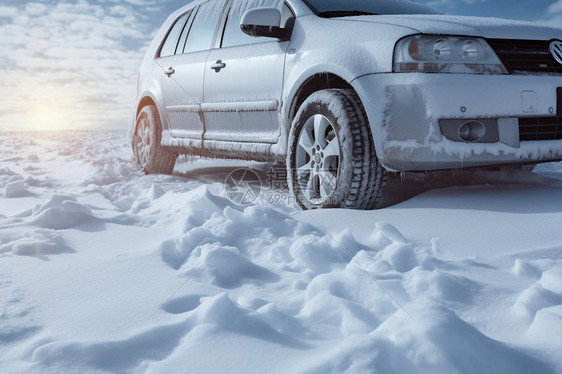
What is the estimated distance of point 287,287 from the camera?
180 cm

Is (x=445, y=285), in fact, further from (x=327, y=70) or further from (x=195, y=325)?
(x=327, y=70)

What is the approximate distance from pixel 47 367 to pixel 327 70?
232 centimetres

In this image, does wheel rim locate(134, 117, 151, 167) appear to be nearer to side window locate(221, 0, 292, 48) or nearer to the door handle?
the door handle

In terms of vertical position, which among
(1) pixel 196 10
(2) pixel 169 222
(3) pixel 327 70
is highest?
(1) pixel 196 10

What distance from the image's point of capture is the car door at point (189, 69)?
178 inches

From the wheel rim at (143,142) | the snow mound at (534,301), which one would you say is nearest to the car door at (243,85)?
the wheel rim at (143,142)

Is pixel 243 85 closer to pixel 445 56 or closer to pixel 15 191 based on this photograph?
pixel 445 56

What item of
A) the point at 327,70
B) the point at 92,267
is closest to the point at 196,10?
the point at 327,70

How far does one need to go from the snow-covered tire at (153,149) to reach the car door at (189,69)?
279 millimetres

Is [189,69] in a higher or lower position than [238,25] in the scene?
lower

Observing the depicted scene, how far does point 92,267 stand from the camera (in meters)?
2.03

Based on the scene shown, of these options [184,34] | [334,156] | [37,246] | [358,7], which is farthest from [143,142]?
[37,246]

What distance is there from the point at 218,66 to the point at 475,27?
6.83 ft

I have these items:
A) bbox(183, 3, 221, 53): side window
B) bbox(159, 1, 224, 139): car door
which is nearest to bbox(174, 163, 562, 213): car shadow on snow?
bbox(159, 1, 224, 139): car door
